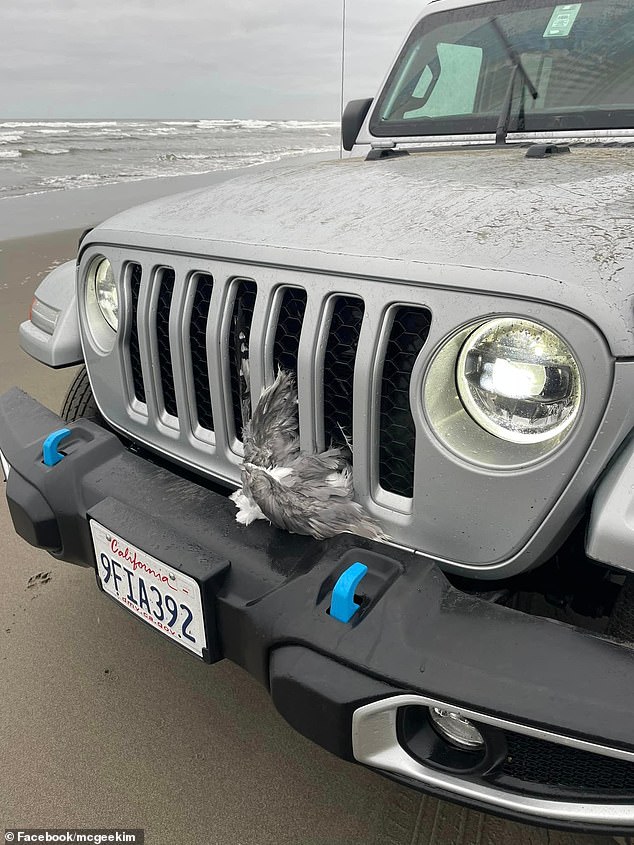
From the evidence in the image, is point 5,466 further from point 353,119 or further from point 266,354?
point 353,119

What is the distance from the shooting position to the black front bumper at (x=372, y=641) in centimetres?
108

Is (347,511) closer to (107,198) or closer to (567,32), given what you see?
(567,32)

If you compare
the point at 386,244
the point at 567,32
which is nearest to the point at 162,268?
the point at 386,244

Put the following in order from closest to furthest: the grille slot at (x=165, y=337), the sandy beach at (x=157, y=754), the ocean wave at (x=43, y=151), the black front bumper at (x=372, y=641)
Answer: the black front bumper at (x=372, y=641)
the sandy beach at (x=157, y=754)
the grille slot at (x=165, y=337)
the ocean wave at (x=43, y=151)

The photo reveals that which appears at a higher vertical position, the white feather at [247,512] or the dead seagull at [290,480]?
the dead seagull at [290,480]

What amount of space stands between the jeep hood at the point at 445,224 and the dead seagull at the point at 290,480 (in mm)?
333

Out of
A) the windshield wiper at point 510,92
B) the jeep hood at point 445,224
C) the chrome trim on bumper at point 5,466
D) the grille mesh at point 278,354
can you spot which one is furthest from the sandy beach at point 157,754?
the windshield wiper at point 510,92

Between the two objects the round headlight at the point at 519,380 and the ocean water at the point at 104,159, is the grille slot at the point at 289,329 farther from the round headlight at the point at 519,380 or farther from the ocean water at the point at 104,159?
the ocean water at the point at 104,159

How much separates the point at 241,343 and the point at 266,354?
14 cm

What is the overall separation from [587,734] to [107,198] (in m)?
13.4

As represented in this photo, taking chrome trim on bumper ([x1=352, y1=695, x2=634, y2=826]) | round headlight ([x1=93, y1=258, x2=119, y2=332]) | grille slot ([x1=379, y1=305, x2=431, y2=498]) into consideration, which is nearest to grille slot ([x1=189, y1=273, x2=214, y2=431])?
round headlight ([x1=93, y1=258, x2=119, y2=332])

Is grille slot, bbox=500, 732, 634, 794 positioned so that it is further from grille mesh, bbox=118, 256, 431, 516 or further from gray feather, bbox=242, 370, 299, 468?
gray feather, bbox=242, 370, 299, 468

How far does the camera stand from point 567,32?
8.07 feet

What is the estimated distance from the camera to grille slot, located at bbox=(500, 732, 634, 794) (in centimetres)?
114
